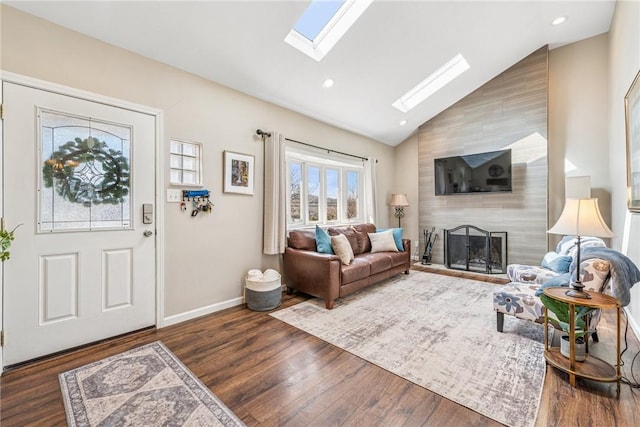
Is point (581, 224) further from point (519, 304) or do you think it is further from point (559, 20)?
point (559, 20)

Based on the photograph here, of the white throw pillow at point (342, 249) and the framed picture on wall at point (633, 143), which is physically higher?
the framed picture on wall at point (633, 143)

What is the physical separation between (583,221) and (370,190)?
350 centimetres

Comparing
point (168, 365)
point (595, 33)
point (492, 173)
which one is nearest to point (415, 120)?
point (492, 173)

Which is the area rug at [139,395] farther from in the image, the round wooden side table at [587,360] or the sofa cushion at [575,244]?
the sofa cushion at [575,244]

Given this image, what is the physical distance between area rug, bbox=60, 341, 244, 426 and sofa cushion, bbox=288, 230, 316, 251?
74.4 inches

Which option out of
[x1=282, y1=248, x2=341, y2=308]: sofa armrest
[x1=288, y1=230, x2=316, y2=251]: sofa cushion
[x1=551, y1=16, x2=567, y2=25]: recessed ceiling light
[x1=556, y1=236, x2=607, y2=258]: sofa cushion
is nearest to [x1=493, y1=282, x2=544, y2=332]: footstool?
[x1=556, y1=236, x2=607, y2=258]: sofa cushion

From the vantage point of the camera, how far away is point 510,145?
4.59 metres

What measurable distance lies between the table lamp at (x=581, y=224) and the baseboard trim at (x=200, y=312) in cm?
302

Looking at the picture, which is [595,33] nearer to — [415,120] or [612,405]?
[415,120]

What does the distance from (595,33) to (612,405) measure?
5042mm

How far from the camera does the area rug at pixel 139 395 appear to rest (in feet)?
4.83

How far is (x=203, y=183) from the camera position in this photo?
2.90 meters

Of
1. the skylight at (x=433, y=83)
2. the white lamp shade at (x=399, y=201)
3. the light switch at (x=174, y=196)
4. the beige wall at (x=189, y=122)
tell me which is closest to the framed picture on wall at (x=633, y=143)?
the skylight at (x=433, y=83)

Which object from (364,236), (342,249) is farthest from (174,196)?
(364,236)
